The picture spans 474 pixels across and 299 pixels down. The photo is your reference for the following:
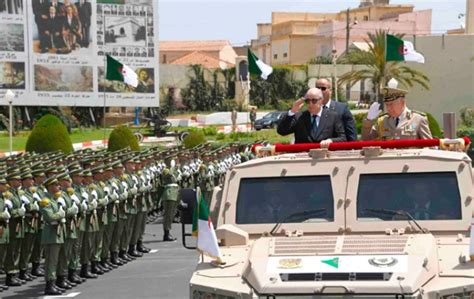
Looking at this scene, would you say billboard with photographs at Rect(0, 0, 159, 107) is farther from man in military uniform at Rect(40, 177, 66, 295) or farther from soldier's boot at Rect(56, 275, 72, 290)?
man in military uniform at Rect(40, 177, 66, 295)

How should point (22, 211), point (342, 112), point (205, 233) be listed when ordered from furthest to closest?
point (22, 211)
point (342, 112)
point (205, 233)

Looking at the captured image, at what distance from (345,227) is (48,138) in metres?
25.8

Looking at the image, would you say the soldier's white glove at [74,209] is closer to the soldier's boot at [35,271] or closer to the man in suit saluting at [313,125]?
the soldier's boot at [35,271]

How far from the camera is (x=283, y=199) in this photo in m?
9.60

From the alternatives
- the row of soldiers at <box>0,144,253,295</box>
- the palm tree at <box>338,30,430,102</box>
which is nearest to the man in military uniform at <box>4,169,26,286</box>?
the row of soldiers at <box>0,144,253,295</box>

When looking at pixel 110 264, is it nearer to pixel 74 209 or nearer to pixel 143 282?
pixel 143 282

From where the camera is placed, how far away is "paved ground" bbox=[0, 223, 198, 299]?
15.6m

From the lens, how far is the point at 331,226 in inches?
367

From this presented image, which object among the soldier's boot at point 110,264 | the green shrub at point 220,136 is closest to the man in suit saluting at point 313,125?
the soldier's boot at point 110,264

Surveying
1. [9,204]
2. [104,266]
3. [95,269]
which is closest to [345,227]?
[9,204]

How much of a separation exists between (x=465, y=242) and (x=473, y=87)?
4739cm

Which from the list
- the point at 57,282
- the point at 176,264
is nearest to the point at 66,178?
the point at 57,282

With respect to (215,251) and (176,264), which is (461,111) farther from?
(215,251)

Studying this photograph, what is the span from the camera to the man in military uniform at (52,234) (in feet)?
52.6
